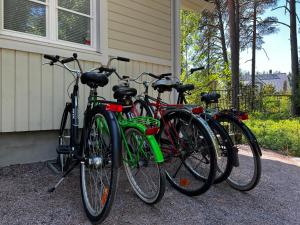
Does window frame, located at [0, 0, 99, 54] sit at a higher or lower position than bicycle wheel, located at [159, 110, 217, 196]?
higher

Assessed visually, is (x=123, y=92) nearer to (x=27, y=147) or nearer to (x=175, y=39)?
(x=27, y=147)

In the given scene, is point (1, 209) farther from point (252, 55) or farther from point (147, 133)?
point (252, 55)

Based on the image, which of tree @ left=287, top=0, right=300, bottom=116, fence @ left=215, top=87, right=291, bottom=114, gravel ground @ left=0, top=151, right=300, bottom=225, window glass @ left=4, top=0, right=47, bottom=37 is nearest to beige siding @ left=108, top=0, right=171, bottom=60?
window glass @ left=4, top=0, right=47, bottom=37

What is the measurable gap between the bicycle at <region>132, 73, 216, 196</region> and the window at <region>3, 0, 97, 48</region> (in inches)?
60.8

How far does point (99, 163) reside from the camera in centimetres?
263

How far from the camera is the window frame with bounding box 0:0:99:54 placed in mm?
3768

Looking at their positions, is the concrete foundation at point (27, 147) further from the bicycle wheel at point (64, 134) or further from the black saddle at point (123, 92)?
the black saddle at point (123, 92)

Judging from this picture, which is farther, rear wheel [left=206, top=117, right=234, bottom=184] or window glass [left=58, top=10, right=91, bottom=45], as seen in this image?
window glass [left=58, top=10, right=91, bottom=45]

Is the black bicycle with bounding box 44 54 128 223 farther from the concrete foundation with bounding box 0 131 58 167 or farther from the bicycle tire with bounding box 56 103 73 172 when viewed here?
the concrete foundation with bounding box 0 131 58 167

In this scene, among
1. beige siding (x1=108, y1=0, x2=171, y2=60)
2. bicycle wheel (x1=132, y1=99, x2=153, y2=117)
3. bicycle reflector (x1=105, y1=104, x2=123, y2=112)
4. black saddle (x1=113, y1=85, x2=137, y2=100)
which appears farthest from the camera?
beige siding (x1=108, y1=0, x2=171, y2=60)

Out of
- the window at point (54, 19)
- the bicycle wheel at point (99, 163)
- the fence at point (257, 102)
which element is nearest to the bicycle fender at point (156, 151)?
the bicycle wheel at point (99, 163)

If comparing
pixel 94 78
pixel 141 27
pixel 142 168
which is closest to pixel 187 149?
pixel 142 168

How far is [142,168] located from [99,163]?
49cm

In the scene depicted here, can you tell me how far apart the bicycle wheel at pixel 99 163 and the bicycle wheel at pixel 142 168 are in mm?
245
